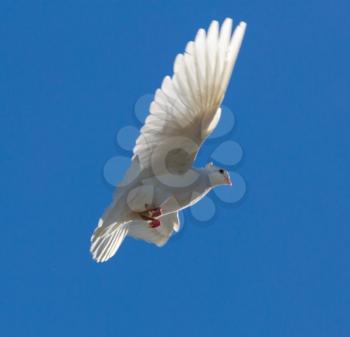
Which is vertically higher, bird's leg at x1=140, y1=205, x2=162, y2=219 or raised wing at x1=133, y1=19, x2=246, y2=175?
raised wing at x1=133, y1=19, x2=246, y2=175

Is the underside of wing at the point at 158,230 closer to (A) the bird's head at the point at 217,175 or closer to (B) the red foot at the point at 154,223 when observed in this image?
(B) the red foot at the point at 154,223

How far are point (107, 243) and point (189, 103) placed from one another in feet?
13.1

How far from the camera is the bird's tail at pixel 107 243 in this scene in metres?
20.7

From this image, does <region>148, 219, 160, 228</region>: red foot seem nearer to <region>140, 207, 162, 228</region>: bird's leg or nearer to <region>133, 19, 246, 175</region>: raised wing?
<region>140, 207, 162, 228</region>: bird's leg

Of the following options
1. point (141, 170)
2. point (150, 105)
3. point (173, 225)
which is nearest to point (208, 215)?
point (173, 225)

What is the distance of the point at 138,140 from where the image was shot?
62.4 ft

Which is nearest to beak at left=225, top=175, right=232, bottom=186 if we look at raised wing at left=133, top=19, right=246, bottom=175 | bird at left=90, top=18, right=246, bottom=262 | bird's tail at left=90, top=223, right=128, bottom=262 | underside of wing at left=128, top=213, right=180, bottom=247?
bird at left=90, top=18, right=246, bottom=262

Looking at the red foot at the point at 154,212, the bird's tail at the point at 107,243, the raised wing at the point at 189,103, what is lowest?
the red foot at the point at 154,212

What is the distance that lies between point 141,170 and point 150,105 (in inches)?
64.0

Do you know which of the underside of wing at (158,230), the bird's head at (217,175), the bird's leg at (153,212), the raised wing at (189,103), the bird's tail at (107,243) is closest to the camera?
the raised wing at (189,103)

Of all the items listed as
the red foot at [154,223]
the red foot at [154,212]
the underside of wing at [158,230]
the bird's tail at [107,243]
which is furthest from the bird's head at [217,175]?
the bird's tail at [107,243]

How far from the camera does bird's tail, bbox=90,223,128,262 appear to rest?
20656 millimetres

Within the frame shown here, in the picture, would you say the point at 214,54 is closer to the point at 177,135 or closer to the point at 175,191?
the point at 177,135

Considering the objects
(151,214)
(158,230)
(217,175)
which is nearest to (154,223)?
(151,214)
